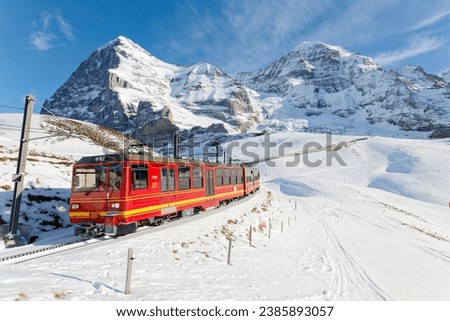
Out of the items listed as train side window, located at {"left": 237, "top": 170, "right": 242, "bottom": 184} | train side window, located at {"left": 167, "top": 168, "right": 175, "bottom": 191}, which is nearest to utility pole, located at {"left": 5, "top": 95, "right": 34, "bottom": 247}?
train side window, located at {"left": 167, "top": 168, "right": 175, "bottom": 191}

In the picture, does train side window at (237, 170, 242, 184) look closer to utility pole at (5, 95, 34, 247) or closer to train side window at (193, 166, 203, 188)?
train side window at (193, 166, 203, 188)

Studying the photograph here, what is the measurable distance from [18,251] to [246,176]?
77.4 feet

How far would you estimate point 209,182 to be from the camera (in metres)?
20.7

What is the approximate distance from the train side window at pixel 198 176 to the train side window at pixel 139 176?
525cm

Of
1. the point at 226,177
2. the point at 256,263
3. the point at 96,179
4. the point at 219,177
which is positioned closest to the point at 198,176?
the point at 219,177

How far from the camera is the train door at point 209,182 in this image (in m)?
20.3

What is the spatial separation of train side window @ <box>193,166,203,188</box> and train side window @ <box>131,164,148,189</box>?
17.2 ft

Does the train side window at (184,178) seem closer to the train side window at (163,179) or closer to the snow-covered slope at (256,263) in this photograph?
the train side window at (163,179)

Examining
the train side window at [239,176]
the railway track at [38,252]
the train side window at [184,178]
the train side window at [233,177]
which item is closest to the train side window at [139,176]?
the railway track at [38,252]

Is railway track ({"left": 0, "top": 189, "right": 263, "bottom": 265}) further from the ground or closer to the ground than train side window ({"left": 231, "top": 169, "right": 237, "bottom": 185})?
closer to the ground

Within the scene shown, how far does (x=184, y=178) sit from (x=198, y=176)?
81.5 inches

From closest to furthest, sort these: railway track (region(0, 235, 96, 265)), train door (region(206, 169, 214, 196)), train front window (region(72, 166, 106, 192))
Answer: railway track (region(0, 235, 96, 265)), train front window (region(72, 166, 106, 192)), train door (region(206, 169, 214, 196))

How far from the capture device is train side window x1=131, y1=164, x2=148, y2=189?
12.6 metres

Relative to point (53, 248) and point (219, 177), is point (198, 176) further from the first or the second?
point (53, 248)
